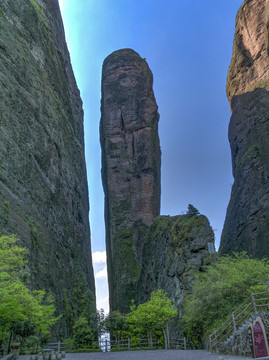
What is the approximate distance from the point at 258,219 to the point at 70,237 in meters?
26.8

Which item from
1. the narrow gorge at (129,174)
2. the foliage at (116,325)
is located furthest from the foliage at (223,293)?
the narrow gorge at (129,174)

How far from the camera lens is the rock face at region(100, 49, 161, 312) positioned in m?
71.4

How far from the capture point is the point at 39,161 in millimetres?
38844

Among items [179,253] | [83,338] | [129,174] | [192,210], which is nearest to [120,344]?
[83,338]

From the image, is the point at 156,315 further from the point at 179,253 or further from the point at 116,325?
the point at 179,253

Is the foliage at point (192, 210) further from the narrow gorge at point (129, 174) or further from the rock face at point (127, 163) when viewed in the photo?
the rock face at point (127, 163)

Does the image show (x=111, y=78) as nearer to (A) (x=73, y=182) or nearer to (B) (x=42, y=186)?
(A) (x=73, y=182)

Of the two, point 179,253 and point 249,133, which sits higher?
point 249,133

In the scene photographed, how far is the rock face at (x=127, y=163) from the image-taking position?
234 feet

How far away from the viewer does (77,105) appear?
3078 inches

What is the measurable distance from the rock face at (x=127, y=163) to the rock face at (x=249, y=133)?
24.4 m

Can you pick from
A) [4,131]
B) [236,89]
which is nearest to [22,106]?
[4,131]

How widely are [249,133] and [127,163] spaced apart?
34.8m

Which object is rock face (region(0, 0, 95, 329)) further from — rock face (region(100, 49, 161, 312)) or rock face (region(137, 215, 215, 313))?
rock face (region(100, 49, 161, 312))
